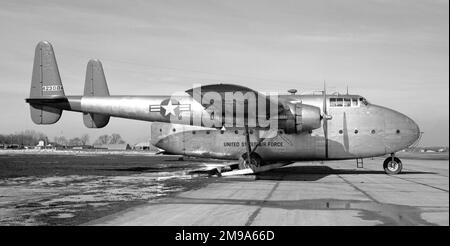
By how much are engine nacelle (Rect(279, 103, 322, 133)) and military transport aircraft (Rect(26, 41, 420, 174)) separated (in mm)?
46

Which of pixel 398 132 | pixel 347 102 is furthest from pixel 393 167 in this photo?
pixel 347 102

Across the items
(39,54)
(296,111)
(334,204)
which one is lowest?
(334,204)

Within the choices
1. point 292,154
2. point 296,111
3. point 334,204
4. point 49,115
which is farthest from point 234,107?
point 49,115

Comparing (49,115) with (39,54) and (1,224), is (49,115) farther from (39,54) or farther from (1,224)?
(1,224)

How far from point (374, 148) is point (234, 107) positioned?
7.34 meters

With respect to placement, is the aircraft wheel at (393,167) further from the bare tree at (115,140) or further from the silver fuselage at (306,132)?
the bare tree at (115,140)

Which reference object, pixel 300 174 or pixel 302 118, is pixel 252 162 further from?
pixel 302 118

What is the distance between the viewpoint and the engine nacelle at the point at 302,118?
19281 mm

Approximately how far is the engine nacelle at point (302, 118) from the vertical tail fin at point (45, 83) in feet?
39.2

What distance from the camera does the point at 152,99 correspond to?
2166 cm

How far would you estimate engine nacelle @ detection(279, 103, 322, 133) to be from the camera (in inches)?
759

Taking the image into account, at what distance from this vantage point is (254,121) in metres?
19.5

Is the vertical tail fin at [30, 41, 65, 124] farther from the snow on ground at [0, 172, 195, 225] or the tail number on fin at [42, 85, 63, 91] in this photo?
the snow on ground at [0, 172, 195, 225]
